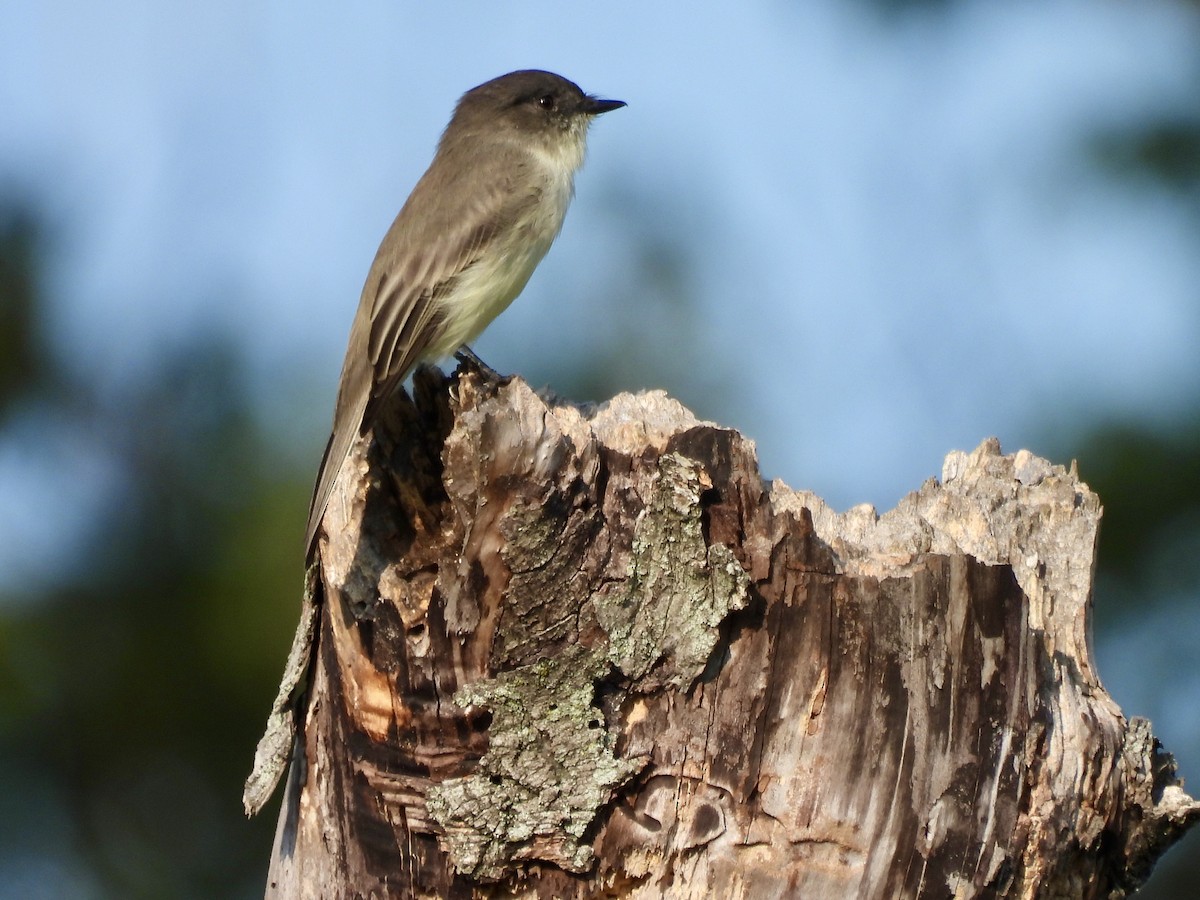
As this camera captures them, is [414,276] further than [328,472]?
Yes

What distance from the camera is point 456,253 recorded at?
6.57m

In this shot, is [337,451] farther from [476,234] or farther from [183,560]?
[183,560]

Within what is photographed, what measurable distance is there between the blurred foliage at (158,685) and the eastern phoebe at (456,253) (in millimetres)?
1235

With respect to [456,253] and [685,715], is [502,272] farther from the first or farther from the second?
[685,715]

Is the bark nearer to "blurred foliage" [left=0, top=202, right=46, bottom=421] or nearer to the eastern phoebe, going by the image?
the eastern phoebe

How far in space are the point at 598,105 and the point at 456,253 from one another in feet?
6.19

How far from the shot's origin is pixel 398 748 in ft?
13.9

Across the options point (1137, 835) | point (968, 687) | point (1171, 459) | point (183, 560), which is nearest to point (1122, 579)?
point (1171, 459)

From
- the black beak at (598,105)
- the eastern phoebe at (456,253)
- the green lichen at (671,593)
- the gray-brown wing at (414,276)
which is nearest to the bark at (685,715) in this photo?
the green lichen at (671,593)

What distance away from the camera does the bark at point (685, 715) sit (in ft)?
13.1

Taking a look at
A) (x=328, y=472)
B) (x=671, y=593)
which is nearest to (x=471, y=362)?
(x=328, y=472)

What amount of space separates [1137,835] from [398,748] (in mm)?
2316

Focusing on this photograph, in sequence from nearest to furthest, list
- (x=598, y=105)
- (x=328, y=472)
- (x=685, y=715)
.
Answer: (x=685, y=715)
(x=328, y=472)
(x=598, y=105)

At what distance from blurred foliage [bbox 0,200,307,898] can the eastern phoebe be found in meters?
1.23
